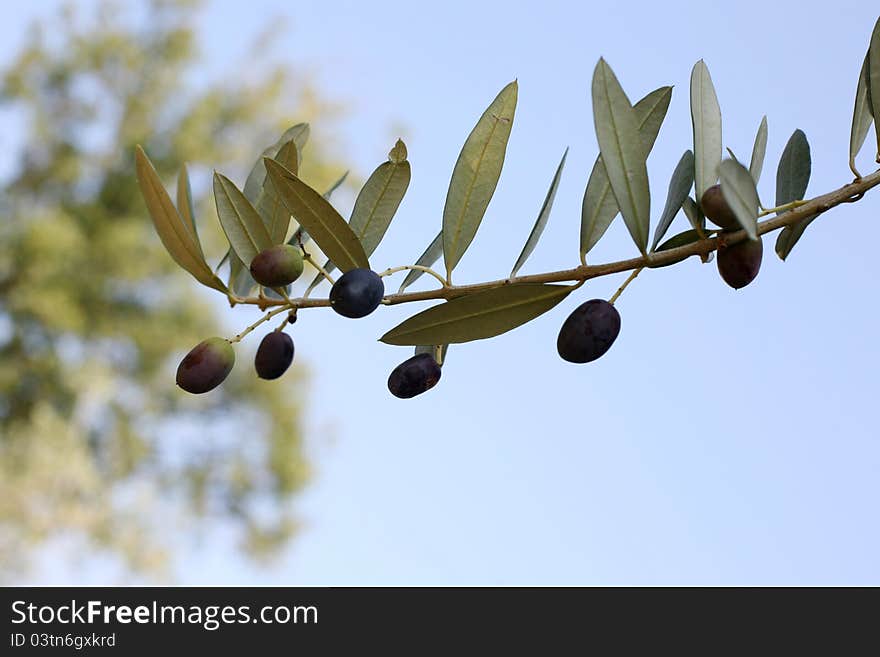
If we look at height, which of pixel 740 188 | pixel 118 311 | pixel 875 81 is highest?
pixel 118 311

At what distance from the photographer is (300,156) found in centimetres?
43

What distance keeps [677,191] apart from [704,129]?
0.08 ft

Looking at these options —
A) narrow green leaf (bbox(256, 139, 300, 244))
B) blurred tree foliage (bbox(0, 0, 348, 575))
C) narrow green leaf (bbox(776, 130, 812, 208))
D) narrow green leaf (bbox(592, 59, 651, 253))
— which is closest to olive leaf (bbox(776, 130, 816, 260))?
narrow green leaf (bbox(776, 130, 812, 208))

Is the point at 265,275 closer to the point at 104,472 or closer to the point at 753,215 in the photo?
the point at 753,215

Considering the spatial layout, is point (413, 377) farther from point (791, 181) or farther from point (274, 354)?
point (791, 181)

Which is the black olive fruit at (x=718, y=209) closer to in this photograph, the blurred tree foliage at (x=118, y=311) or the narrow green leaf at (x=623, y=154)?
the narrow green leaf at (x=623, y=154)

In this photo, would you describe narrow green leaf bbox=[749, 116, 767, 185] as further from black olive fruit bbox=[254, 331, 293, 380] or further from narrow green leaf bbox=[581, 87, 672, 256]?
black olive fruit bbox=[254, 331, 293, 380]

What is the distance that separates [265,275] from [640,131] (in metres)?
0.16

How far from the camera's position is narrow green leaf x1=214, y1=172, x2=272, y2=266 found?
1.32 ft

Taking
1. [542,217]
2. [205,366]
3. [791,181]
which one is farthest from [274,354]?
[791,181]

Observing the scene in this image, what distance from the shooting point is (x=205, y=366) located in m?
0.40

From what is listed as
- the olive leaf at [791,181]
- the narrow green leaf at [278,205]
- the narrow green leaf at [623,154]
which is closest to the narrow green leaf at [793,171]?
the olive leaf at [791,181]

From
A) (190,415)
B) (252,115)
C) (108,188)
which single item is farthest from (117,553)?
(252,115)

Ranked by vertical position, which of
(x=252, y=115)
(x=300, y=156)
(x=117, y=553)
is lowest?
(x=300, y=156)
